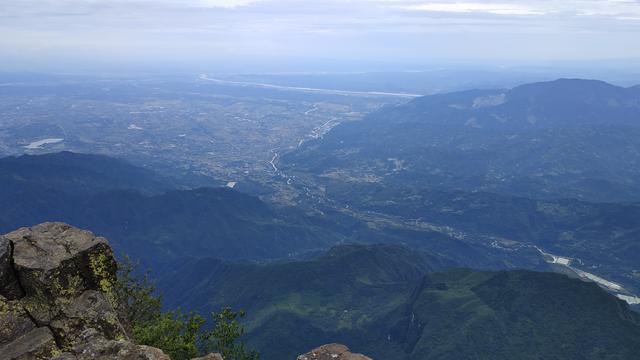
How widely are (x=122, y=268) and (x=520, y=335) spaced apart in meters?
161

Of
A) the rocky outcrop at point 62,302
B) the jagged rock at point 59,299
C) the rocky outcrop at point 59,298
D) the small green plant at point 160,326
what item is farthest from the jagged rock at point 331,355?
the small green plant at point 160,326

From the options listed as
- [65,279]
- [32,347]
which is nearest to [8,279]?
[65,279]

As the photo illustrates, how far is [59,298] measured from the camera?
3697 cm

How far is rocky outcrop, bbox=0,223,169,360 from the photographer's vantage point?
1222 inches

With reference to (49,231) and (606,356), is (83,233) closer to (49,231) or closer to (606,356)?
(49,231)

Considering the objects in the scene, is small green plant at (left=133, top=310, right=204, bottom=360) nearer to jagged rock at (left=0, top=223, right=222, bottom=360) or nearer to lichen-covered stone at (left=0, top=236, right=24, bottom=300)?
jagged rock at (left=0, top=223, right=222, bottom=360)

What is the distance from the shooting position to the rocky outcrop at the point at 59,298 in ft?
102

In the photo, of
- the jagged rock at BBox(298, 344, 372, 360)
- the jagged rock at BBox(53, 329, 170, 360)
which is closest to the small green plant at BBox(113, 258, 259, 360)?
the jagged rock at BBox(53, 329, 170, 360)

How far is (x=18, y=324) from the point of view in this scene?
35531 mm

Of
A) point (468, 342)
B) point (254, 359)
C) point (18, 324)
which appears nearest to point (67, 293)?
point (18, 324)

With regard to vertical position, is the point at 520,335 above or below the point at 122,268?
below

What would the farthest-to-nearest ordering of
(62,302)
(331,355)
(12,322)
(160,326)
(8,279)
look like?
(160,326), (8,279), (62,302), (12,322), (331,355)

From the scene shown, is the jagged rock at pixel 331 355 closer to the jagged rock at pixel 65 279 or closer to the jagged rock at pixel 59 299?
the jagged rock at pixel 59 299

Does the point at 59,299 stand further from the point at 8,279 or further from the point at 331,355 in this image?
the point at 331,355
